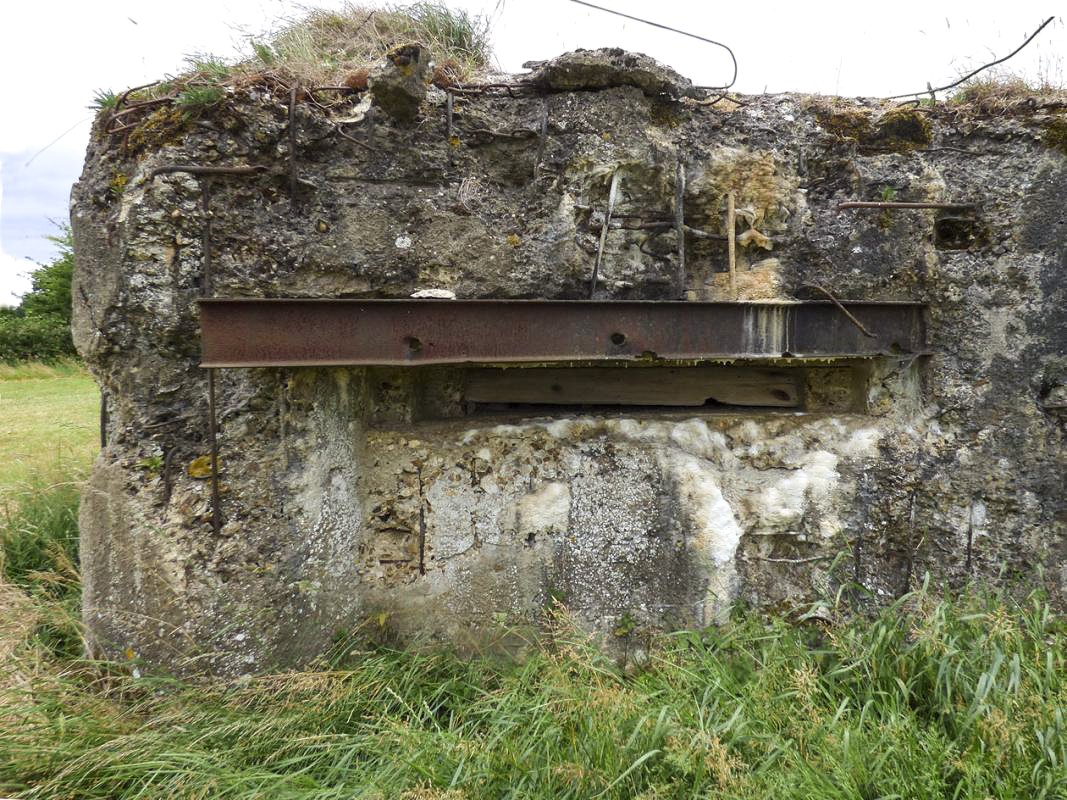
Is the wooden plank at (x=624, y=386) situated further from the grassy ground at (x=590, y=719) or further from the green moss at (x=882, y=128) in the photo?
the green moss at (x=882, y=128)

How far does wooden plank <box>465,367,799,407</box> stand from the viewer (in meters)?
2.81

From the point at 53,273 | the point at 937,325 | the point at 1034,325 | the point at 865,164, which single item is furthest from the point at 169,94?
the point at 53,273

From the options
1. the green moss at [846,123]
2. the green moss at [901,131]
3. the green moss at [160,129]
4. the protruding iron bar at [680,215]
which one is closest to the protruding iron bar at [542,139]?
the protruding iron bar at [680,215]

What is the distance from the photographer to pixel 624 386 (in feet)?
9.24

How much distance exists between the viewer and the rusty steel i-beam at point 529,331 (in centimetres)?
214

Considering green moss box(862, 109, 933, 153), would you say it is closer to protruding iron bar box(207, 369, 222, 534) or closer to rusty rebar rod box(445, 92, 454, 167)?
rusty rebar rod box(445, 92, 454, 167)

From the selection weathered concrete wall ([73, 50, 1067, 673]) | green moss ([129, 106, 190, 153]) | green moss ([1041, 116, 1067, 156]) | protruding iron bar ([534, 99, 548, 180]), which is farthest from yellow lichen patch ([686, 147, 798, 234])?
green moss ([129, 106, 190, 153])

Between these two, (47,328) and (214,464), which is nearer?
(214,464)

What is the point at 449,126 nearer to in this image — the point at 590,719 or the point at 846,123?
the point at 846,123

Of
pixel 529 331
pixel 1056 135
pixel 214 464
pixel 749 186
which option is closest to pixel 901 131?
pixel 1056 135

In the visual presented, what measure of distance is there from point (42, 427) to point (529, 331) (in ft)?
23.5

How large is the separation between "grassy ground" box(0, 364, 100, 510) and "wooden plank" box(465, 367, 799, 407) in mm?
3581

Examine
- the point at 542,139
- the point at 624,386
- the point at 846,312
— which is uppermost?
the point at 542,139

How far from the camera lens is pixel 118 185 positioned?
7.48 ft
